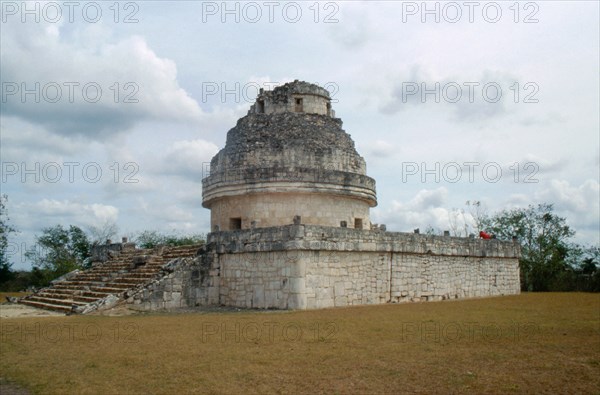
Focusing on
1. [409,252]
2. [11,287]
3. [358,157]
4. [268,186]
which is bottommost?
[11,287]

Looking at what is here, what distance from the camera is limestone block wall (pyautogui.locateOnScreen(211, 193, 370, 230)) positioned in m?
19.6

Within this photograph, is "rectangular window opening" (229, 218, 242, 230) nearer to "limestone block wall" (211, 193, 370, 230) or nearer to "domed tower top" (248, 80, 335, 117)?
"limestone block wall" (211, 193, 370, 230)

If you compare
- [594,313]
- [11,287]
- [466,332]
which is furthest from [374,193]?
[11,287]

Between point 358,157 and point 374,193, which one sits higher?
point 358,157

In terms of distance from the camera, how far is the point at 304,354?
8.67 metres

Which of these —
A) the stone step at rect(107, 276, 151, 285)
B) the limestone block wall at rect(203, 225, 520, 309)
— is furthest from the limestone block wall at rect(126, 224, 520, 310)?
the stone step at rect(107, 276, 151, 285)

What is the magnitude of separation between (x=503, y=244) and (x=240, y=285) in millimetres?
12730

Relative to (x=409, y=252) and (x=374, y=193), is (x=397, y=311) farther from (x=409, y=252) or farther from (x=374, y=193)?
(x=374, y=193)

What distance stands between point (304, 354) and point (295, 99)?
14653 mm

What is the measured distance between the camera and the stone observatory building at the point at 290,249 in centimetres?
1633

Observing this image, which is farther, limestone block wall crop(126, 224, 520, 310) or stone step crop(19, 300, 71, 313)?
stone step crop(19, 300, 71, 313)

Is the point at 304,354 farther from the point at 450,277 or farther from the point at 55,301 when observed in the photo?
the point at 450,277

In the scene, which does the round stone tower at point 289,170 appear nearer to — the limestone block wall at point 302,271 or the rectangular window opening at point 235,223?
the rectangular window opening at point 235,223

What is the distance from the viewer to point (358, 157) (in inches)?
861
